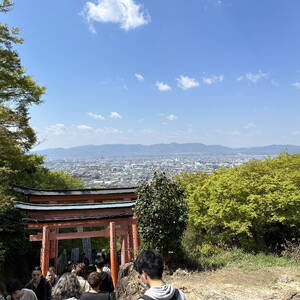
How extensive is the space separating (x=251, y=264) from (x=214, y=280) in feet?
8.32

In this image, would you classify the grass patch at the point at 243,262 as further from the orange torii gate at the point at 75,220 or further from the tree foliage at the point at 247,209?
the orange torii gate at the point at 75,220

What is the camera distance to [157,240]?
9.91 metres

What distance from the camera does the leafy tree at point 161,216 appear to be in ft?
32.5

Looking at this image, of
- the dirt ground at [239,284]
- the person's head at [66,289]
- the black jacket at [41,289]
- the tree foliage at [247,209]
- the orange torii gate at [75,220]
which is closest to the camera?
the person's head at [66,289]

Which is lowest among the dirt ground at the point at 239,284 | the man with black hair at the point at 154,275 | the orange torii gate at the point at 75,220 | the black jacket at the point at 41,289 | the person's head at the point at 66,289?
the dirt ground at the point at 239,284

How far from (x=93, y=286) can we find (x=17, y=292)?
119cm

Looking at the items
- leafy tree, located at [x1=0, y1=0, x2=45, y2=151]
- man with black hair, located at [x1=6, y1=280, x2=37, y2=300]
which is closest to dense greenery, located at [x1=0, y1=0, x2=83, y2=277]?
leafy tree, located at [x1=0, y1=0, x2=45, y2=151]

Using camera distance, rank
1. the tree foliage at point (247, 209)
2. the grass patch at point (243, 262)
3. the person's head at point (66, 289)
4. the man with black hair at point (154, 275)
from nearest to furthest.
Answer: the man with black hair at point (154, 275) < the person's head at point (66, 289) < the grass patch at point (243, 262) < the tree foliage at point (247, 209)

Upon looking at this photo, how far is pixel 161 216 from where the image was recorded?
9.91 meters

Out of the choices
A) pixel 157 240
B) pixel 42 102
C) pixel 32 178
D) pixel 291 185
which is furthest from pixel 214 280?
pixel 32 178

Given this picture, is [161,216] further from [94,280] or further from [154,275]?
[154,275]

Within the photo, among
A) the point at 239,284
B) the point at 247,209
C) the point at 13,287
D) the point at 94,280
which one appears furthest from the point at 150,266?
the point at 247,209

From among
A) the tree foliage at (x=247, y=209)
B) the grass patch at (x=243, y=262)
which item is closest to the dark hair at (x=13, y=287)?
the grass patch at (x=243, y=262)

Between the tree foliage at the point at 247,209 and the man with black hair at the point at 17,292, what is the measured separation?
10.3 metres
